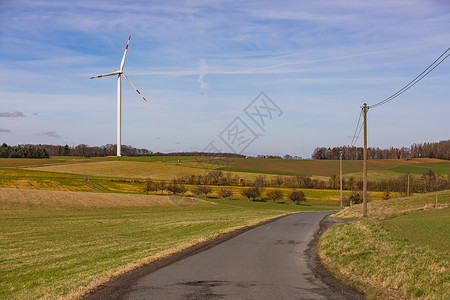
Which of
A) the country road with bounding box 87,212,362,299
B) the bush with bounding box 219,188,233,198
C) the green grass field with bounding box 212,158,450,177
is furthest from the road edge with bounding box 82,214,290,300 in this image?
the green grass field with bounding box 212,158,450,177

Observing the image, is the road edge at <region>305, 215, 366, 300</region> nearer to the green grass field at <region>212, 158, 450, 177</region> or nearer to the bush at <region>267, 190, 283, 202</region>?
the bush at <region>267, 190, 283, 202</region>

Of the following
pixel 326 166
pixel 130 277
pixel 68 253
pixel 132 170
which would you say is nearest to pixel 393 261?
pixel 130 277

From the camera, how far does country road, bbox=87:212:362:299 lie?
10.2m

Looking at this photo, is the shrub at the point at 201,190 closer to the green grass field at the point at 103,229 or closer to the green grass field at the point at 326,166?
the green grass field at the point at 103,229

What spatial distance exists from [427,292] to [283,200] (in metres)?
83.9

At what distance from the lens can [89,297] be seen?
32.3 ft

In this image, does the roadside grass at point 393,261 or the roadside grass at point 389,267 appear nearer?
the roadside grass at point 389,267

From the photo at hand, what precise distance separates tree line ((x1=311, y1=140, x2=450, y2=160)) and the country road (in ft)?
406

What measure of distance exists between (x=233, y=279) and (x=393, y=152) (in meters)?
199

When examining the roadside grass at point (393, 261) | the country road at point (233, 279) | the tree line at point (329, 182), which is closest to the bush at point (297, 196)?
the tree line at point (329, 182)

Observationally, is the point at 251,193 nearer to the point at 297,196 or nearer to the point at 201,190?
the point at 297,196

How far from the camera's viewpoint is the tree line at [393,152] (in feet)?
494

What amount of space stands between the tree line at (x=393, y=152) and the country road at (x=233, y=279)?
406 feet

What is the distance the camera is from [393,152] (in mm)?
195625
